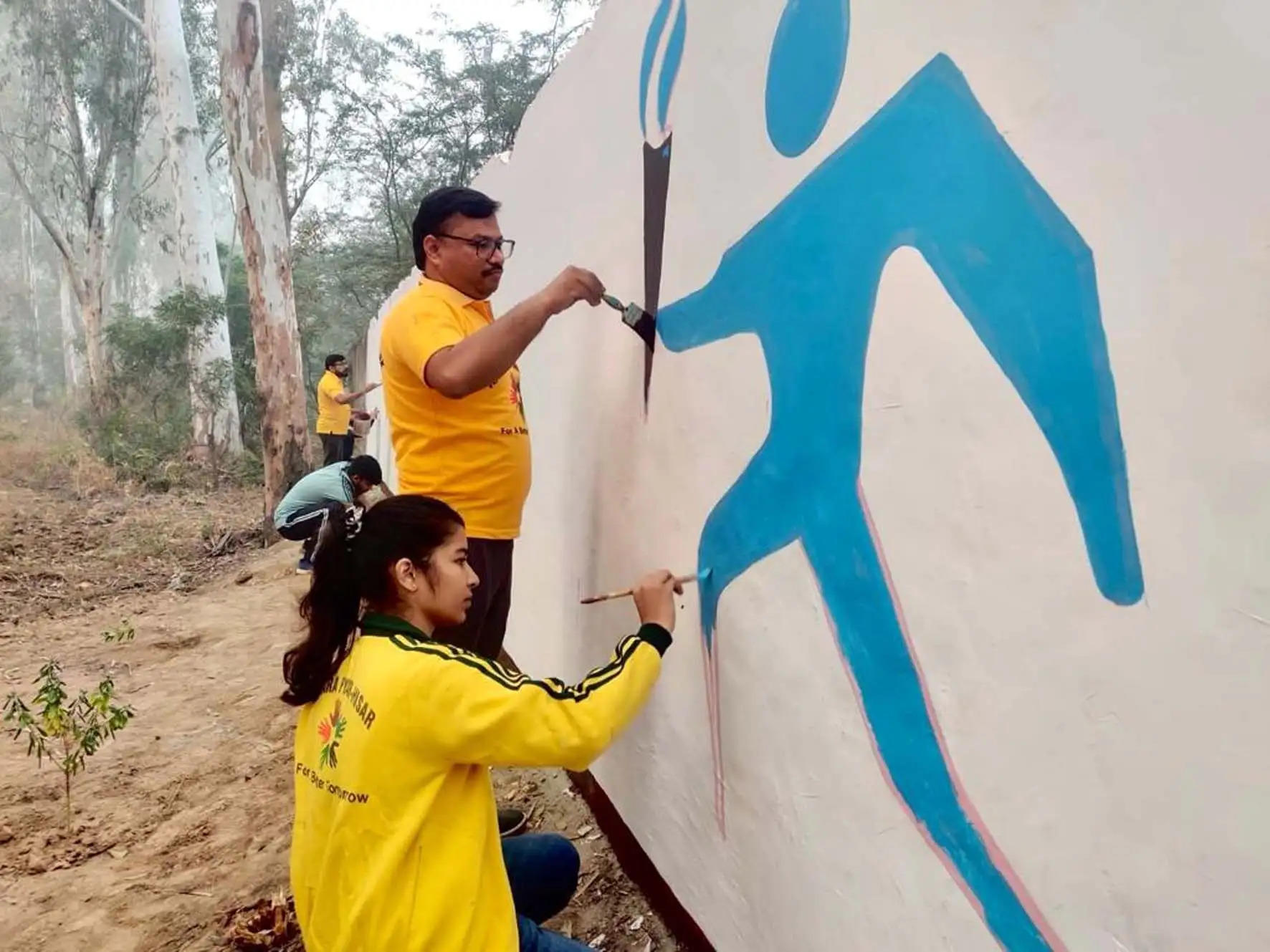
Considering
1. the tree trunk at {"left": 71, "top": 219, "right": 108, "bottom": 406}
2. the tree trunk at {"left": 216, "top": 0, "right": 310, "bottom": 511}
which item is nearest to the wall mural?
the tree trunk at {"left": 216, "top": 0, "right": 310, "bottom": 511}

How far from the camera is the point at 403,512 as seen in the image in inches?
60.9

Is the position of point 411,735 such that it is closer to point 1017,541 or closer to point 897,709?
point 897,709

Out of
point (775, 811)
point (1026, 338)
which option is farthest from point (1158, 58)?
point (775, 811)

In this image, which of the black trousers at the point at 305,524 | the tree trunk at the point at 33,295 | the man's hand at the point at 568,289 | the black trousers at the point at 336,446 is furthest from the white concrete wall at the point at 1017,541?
the tree trunk at the point at 33,295

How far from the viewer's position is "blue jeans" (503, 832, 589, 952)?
177 cm

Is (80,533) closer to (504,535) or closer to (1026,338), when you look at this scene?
(504,535)

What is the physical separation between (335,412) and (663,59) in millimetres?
6356

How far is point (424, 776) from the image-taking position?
1.36 meters

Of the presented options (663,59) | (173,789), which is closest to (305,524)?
(173,789)

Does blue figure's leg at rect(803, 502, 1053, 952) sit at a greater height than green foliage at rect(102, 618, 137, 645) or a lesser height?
greater

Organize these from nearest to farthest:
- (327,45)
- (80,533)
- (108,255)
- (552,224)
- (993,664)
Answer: (993,664), (552,224), (80,533), (327,45), (108,255)

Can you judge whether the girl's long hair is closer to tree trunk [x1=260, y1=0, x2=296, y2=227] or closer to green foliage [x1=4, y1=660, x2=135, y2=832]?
green foliage [x1=4, y1=660, x2=135, y2=832]

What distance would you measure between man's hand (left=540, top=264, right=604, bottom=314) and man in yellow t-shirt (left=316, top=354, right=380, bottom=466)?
6.11 meters

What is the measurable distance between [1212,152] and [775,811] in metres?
1.10
